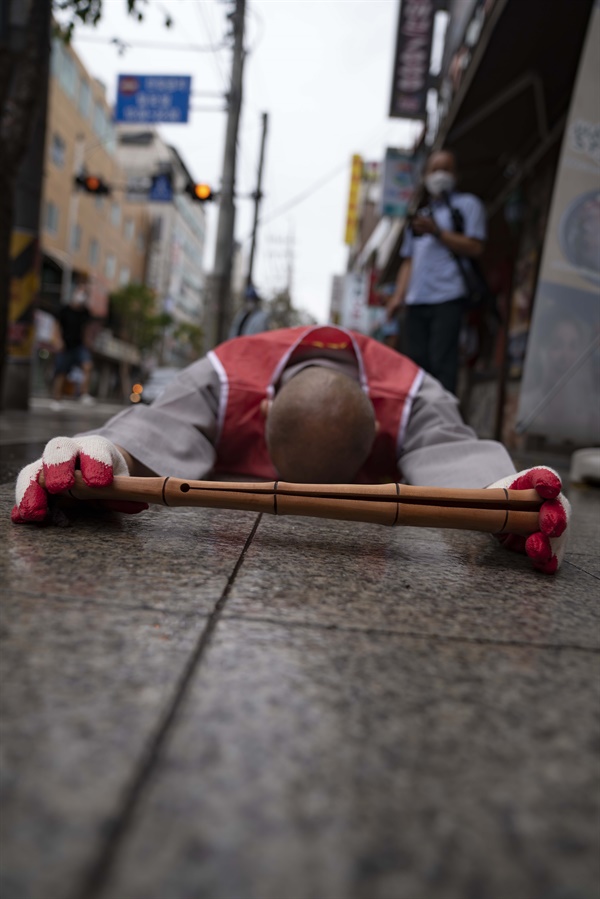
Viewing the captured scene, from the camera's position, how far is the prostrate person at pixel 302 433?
1298 mm

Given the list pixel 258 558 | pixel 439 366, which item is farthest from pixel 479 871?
pixel 439 366

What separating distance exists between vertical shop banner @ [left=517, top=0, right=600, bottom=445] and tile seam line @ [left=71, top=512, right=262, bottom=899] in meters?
3.35

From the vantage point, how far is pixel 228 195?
11.4m

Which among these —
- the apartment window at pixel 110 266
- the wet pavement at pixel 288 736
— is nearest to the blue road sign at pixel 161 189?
the wet pavement at pixel 288 736

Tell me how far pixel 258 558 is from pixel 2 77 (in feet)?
17.0

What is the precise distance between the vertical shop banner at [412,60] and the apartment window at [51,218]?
17035 mm

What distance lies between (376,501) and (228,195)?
11130 millimetres

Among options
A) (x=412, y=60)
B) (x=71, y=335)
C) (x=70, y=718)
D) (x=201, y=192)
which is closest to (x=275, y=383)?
(x=70, y=718)

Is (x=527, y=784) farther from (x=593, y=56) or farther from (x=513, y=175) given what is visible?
(x=513, y=175)

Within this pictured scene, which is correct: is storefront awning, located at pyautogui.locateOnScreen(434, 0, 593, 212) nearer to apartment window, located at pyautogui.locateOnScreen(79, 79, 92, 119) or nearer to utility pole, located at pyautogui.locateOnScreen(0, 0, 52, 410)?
utility pole, located at pyautogui.locateOnScreen(0, 0, 52, 410)

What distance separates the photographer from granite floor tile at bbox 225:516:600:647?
36.1 inches

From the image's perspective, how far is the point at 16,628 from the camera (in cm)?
79

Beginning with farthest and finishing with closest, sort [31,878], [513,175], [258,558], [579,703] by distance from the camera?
[513,175] < [258,558] < [579,703] < [31,878]

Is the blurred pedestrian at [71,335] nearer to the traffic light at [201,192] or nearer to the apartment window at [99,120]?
the traffic light at [201,192]
